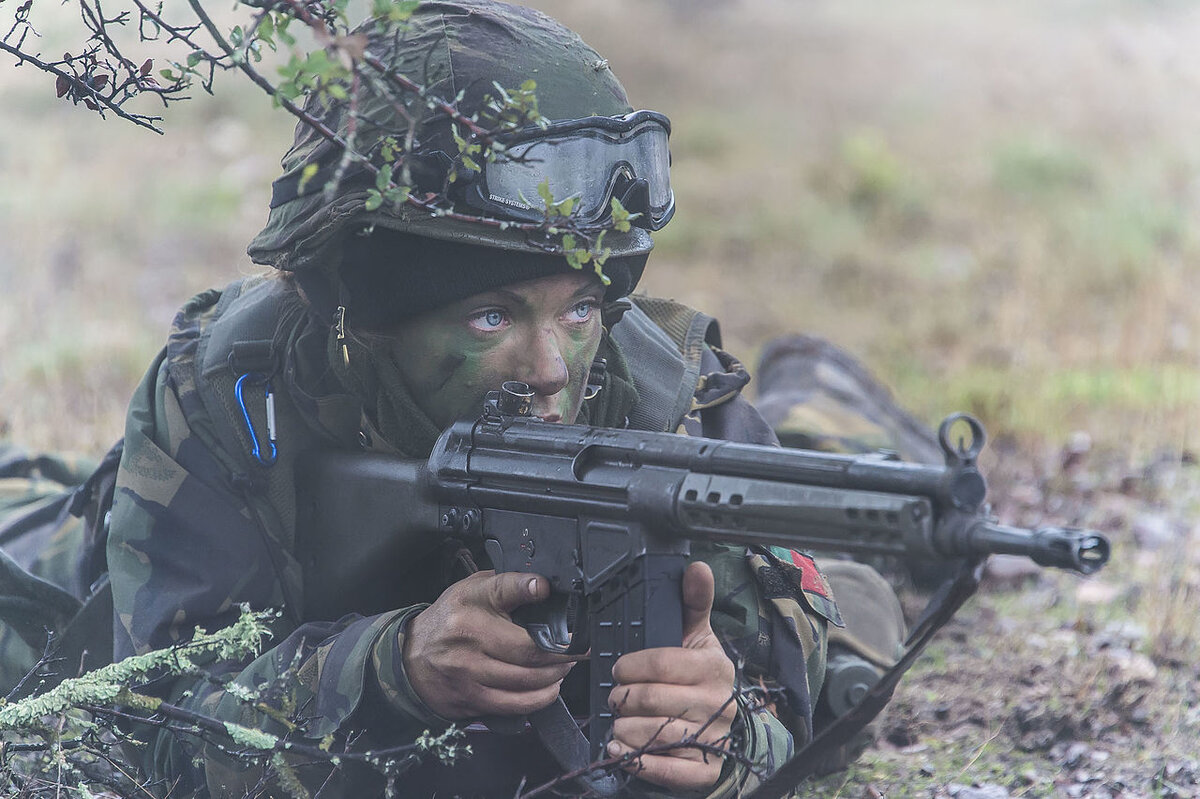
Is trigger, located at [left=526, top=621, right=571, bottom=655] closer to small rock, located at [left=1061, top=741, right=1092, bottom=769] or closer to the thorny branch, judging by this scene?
the thorny branch

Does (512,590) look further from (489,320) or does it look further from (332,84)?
(332,84)

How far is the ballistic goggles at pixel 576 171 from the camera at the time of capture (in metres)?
3.07

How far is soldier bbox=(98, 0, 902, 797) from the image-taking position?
288cm

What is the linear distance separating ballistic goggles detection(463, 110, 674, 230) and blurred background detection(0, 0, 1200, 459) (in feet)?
12.6

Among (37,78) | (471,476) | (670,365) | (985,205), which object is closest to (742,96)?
(985,205)

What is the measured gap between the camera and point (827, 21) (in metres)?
15.8

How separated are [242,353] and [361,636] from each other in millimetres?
896

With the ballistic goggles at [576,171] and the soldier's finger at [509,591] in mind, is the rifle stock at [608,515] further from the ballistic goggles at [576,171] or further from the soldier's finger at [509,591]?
the ballistic goggles at [576,171]

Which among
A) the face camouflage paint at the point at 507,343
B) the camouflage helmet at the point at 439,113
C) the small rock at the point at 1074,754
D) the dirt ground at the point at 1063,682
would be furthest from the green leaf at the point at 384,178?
the small rock at the point at 1074,754

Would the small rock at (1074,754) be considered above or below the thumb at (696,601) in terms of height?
below

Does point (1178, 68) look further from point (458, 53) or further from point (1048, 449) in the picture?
point (458, 53)

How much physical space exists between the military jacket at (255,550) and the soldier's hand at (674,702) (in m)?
0.44

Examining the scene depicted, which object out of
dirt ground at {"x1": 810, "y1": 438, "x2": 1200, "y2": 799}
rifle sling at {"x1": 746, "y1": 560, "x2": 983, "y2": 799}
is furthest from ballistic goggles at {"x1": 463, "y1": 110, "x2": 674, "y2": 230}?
dirt ground at {"x1": 810, "y1": 438, "x2": 1200, "y2": 799}

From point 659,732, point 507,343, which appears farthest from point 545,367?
point 659,732
